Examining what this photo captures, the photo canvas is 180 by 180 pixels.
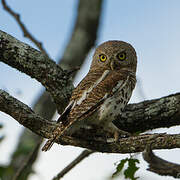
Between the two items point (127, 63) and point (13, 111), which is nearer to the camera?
point (13, 111)

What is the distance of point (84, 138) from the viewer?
4.70 m

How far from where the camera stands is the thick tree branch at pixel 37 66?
5035mm

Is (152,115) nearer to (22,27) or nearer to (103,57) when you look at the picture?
(103,57)

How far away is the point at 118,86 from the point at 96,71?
0.75 meters

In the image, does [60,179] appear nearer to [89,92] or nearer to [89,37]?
Result: [89,92]

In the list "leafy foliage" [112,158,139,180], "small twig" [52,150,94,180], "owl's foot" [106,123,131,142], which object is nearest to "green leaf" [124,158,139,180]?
"leafy foliage" [112,158,139,180]

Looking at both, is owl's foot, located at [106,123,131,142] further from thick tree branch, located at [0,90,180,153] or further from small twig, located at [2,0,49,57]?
small twig, located at [2,0,49,57]

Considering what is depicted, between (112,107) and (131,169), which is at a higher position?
(112,107)

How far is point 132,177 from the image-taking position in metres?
4.15

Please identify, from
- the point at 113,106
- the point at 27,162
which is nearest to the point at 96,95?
the point at 113,106

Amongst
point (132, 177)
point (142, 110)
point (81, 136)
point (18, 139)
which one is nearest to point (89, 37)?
point (18, 139)

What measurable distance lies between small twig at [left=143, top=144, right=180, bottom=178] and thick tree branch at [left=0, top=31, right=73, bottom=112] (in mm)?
1807

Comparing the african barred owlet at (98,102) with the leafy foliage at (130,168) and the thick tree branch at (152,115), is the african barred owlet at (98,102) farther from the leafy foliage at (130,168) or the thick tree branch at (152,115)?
the leafy foliage at (130,168)

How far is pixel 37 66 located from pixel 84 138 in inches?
39.6
